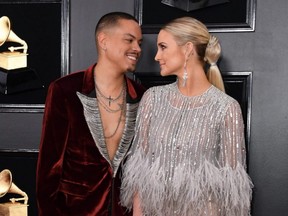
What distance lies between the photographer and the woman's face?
2.07 m

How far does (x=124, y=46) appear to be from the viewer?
7.58 feet

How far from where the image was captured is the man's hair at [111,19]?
2348 mm

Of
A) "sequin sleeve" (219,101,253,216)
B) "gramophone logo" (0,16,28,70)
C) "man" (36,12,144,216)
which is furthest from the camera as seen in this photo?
"gramophone logo" (0,16,28,70)

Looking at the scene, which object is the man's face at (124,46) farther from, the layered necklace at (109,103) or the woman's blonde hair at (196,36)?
the woman's blonde hair at (196,36)

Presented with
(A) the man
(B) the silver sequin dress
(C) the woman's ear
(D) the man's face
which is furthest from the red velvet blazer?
(C) the woman's ear

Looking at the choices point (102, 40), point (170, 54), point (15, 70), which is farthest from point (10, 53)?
point (170, 54)

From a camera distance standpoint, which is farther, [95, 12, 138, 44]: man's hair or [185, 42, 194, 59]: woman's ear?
[95, 12, 138, 44]: man's hair

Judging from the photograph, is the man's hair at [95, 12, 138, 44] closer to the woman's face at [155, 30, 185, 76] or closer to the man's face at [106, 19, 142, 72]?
the man's face at [106, 19, 142, 72]

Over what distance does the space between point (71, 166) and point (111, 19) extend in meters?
0.66

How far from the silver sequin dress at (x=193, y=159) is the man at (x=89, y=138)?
235mm

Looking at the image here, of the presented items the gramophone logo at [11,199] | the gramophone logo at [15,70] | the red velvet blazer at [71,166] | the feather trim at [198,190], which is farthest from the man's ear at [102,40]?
the gramophone logo at [11,199]

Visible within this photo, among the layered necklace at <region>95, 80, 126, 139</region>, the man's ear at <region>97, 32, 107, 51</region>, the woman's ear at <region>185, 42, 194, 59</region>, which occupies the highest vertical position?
the man's ear at <region>97, 32, 107, 51</region>

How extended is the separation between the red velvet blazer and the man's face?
0.15m

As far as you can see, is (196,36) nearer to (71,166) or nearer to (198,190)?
(198,190)
